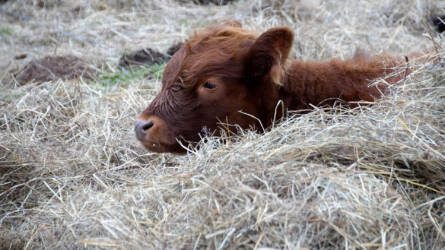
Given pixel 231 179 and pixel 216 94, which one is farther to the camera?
pixel 216 94

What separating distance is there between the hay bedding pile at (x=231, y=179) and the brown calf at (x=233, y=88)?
7.9 inches

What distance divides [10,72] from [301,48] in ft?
10.8

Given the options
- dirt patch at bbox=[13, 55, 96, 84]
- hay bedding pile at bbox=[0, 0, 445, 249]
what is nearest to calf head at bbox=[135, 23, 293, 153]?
hay bedding pile at bbox=[0, 0, 445, 249]

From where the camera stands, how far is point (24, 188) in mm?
5496

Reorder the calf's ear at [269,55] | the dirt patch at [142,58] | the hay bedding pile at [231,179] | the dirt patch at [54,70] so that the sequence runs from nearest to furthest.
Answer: the hay bedding pile at [231,179] < the calf's ear at [269,55] < the dirt patch at [54,70] < the dirt patch at [142,58]

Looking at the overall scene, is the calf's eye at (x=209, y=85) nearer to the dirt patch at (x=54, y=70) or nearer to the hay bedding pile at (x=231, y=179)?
the hay bedding pile at (x=231, y=179)

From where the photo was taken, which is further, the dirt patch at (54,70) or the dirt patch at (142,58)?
the dirt patch at (142,58)

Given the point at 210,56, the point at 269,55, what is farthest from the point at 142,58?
the point at 269,55

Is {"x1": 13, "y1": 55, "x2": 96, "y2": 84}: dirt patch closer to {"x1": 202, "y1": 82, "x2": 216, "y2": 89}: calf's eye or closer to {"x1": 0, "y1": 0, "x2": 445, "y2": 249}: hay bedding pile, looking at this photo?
{"x1": 0, "y1": 0, "x2": 445, "y2": 249}: hay bedding pile

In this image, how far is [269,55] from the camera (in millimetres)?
5098

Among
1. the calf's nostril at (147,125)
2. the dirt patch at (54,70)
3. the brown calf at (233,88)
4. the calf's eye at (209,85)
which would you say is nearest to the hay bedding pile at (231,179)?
the brown calf at (233,88)

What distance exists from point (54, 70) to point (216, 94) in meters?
3.86

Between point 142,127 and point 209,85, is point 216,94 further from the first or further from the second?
point 142,127

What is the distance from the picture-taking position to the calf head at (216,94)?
5.13m
